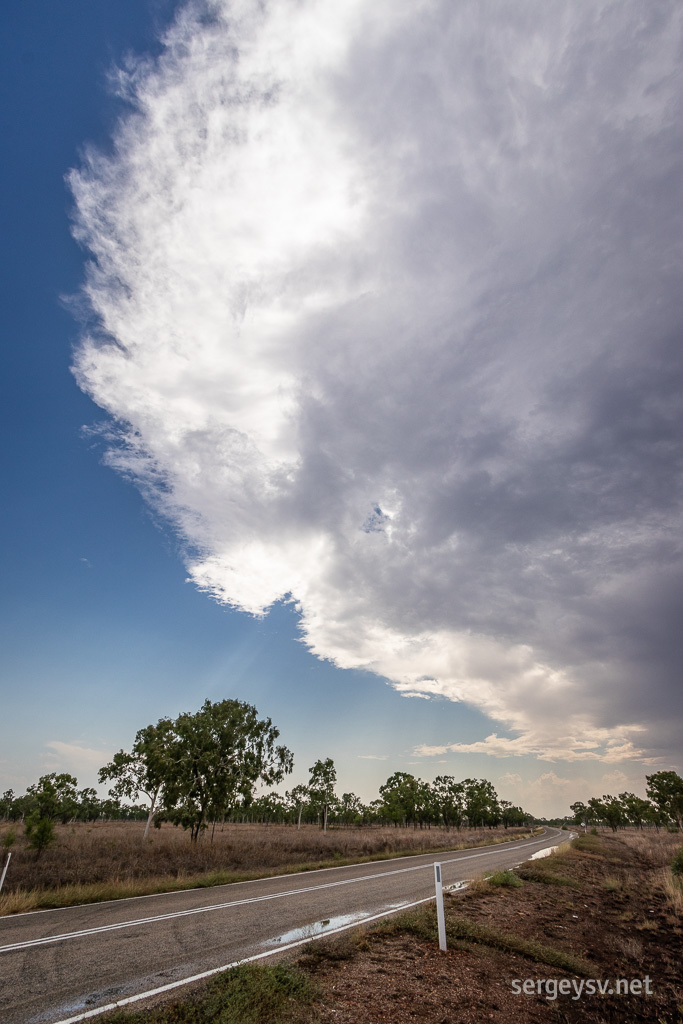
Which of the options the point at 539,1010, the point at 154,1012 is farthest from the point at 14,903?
the point at 539,1010

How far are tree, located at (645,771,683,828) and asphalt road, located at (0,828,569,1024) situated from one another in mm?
69555

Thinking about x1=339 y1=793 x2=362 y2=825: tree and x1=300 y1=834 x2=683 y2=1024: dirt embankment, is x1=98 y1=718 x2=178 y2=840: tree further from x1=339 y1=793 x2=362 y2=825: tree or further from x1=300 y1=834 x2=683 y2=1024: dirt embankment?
x1=339 y1=793 x2=362 y2=825: tree

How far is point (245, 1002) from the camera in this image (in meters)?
5.07

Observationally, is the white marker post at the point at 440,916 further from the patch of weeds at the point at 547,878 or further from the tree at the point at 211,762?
the tree at the point at 211,762

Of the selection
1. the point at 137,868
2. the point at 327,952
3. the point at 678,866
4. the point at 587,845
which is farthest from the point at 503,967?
the point at 587,845

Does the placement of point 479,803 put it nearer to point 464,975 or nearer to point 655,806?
point 655,806

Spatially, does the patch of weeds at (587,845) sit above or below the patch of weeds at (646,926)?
below

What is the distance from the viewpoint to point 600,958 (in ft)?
27.3

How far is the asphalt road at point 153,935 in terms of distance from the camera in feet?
19.3

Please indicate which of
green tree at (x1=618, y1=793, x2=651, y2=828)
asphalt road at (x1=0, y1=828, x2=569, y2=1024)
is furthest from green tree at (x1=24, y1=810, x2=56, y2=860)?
green tree at (x1=618, y1=793, x2=651, y2=828)

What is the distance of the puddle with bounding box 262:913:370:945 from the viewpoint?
8.21 m

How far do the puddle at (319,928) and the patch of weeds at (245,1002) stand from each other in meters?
2.49

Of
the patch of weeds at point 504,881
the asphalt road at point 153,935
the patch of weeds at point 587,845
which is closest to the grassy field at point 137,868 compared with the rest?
the asphalt road at point 153,935

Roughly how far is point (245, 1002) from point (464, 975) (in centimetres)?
332
